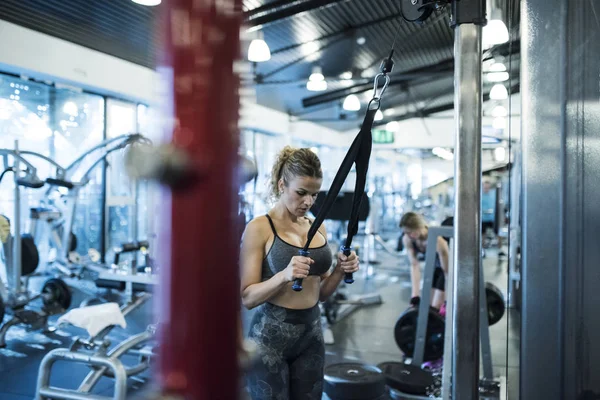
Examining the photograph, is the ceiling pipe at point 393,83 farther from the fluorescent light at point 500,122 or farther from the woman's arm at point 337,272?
the woman's arm at point 337,272

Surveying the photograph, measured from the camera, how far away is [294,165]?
70.4 inches

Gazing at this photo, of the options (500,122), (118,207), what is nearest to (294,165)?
(118,207)

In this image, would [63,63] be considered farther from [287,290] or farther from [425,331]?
[287,290]

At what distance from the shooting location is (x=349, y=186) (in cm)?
1259

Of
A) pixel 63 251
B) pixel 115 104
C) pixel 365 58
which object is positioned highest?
pixel 365 58

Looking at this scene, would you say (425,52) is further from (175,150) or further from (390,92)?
(175,150)

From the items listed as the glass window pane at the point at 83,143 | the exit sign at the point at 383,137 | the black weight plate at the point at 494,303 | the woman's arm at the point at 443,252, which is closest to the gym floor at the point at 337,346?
the black weight plate at the point at 494,303

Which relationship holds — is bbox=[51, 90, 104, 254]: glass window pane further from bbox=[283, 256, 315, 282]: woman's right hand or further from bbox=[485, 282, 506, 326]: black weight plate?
bbox=[283, 256, 315, 282]: woman's right hand

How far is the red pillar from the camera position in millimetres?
261

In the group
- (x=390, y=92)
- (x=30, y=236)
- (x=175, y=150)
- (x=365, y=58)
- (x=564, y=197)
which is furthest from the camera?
(x=390, y=92)

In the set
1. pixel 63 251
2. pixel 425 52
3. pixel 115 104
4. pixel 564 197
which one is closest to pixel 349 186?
pixel 425 52

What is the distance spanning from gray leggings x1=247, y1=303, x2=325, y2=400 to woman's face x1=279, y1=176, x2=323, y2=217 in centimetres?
37

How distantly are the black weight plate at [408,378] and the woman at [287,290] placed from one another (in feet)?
6.00

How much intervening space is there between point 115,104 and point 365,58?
14.5 ft
